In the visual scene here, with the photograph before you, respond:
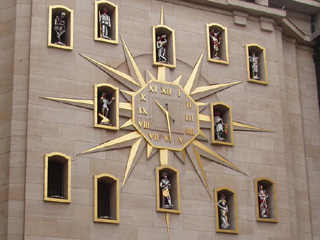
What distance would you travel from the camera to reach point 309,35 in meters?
49.3

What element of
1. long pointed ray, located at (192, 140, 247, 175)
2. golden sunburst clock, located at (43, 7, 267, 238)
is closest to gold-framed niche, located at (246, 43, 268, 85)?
golden sunburst clock, located at (43, 7, 267, 238)

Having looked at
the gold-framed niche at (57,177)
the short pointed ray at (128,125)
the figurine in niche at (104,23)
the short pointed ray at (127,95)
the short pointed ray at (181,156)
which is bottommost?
the gold-framed niche at (57,177)

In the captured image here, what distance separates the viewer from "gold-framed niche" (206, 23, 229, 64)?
44.8 metres

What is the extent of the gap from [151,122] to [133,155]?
1854 millimetres

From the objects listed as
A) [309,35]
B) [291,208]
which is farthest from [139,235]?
[309,35]

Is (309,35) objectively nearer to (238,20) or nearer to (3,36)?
(238,20)

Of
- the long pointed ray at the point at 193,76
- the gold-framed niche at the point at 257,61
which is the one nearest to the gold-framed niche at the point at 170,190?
the long pointed ray at the point at 193,76

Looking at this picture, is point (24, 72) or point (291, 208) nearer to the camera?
point (24, 72)

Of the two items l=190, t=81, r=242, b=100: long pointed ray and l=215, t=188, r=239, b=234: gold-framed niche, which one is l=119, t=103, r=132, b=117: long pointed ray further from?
l=215, t=188, r=239, b=234: gold-framed niche

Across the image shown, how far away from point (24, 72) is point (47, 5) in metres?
3.43

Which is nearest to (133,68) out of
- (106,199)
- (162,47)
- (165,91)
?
(165,91)

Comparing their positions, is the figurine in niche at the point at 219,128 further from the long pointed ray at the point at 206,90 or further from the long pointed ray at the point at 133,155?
the long pointed ray at the point at 133,155

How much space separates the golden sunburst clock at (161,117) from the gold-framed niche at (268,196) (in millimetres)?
1339

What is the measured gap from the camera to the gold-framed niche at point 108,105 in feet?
134
